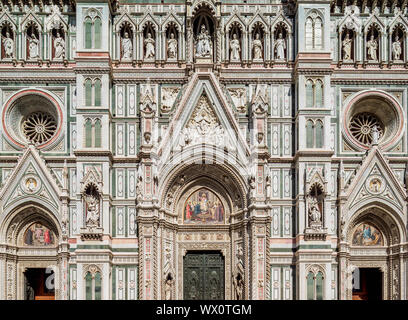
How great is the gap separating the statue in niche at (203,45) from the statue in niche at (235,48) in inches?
35.8

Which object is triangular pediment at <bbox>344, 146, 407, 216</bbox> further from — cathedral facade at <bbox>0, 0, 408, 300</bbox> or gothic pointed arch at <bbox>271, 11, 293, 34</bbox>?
gothic pointed arch at <bbox>271, 11, 293, 34</bbox>

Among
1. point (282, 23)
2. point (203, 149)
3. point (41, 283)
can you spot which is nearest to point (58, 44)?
point (203, 149)

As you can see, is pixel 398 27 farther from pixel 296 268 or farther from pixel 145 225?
pixel 145 225

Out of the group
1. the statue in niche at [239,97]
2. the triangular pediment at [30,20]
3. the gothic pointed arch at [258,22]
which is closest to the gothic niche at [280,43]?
the gothic pointed arch at [258,22]

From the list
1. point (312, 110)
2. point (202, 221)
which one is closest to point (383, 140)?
point (312, 110)

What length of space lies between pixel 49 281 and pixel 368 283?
42.1 feet

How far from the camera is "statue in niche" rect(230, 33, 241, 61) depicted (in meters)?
29.7

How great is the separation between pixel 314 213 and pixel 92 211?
327 inches

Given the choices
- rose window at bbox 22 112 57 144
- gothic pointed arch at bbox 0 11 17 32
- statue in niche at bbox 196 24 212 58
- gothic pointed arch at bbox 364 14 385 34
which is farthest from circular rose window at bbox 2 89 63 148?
gothic pointed arch at bbox 364 14 385 34

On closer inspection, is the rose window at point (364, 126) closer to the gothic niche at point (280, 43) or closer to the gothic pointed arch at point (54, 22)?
the gothic niche at point (280, 43)

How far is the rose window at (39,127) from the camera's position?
29609mm

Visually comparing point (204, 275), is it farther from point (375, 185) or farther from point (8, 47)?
point (8, 47)

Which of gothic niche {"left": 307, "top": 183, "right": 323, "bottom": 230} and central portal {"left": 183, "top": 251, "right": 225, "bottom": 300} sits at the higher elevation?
gothic niche {"left": 307, "top": 183, "right": 323, "bottom": 230}

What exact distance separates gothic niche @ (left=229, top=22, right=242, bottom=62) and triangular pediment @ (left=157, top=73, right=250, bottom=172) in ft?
4.52
